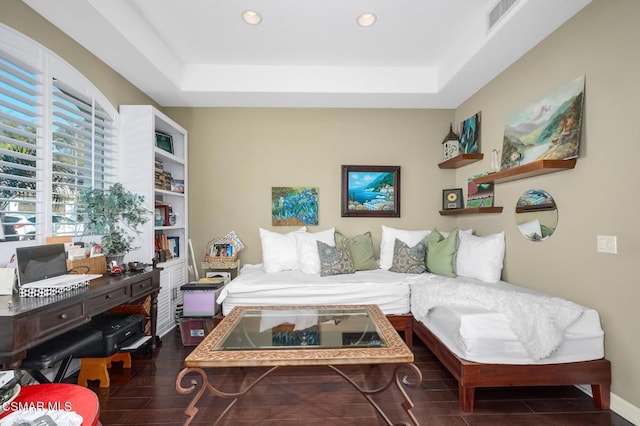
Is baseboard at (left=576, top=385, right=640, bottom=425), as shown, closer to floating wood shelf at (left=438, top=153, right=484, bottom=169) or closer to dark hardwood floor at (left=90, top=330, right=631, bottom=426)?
dark hardwood floor at (left=90, top=330, right=631, bottom=426)

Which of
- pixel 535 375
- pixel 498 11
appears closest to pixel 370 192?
pixel 498 11

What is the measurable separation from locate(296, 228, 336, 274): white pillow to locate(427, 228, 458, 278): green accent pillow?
110 cm

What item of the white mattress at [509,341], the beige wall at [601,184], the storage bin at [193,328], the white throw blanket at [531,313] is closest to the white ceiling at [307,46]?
the beige wall at [601,184]

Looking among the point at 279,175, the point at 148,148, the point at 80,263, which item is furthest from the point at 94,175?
the point at 279,175

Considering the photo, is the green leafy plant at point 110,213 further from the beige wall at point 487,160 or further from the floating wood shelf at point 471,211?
the floating wood shelf at point 471,211

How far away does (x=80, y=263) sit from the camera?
2283mm

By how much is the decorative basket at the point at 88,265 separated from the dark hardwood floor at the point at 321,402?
848 mm

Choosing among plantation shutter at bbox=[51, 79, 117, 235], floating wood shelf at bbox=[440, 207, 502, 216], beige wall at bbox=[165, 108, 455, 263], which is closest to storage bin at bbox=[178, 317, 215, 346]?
beige wall at bbox=[165, 108, 455, 263]

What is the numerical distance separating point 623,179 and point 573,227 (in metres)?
0.46

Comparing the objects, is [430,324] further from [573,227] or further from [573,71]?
[573,71]

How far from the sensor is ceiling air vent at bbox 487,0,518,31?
7.52ft

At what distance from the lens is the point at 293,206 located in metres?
3.93

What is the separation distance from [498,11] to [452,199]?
2.10 meters

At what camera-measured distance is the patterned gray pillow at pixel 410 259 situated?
3.32 metres
